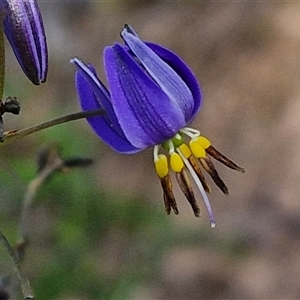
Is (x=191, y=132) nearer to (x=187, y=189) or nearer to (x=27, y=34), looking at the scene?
(x=187, y=189)

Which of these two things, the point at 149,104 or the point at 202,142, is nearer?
the point at 149,104

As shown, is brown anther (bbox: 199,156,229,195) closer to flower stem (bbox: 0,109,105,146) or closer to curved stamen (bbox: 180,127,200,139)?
curved stamen (bbox: 180,127,200,139)

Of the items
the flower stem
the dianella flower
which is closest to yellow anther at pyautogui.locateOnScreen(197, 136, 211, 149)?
the dianella flower

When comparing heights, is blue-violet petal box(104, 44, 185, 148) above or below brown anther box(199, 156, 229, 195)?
above

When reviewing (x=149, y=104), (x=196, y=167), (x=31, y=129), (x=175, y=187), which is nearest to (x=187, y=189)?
(x=196, y=167)

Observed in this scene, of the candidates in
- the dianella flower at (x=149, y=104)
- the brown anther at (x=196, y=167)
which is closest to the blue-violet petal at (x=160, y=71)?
the dianella flower at (x=149, y=104)

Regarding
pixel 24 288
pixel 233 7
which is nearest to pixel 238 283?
pixel 233 7
